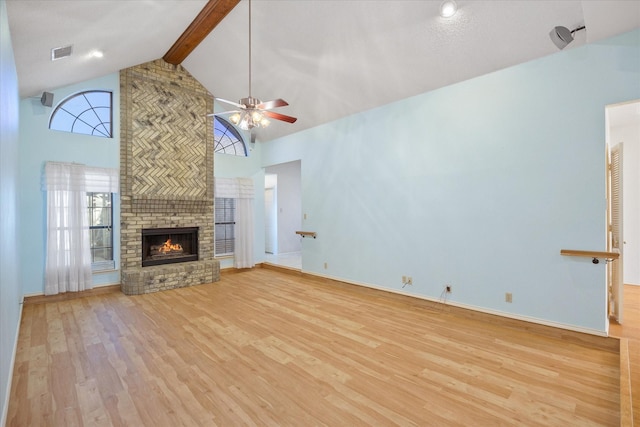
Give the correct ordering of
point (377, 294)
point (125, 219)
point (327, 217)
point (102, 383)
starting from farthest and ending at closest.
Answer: point (327, 217), point (125, 219), point (377, 294), point (102, 383)

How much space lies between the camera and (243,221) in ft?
23.2

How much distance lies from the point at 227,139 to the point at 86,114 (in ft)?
8.77

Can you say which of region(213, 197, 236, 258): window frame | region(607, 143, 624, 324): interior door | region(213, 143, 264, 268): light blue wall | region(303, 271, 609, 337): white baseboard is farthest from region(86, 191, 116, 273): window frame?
region(607, 143, 624, 324): interior door

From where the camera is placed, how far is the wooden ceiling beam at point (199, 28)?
162 inches

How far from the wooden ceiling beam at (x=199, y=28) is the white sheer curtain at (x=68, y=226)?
2595 mm

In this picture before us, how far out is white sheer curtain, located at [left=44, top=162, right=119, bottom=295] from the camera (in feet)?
15.5

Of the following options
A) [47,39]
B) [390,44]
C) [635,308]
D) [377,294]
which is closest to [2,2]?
[47,39]

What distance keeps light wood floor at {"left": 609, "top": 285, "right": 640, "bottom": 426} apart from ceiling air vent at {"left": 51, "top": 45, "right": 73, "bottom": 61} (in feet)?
20.3

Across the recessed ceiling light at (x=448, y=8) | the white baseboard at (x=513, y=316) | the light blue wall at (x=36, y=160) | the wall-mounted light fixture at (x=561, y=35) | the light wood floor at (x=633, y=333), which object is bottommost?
the light wood floor at (x=633, y=333)

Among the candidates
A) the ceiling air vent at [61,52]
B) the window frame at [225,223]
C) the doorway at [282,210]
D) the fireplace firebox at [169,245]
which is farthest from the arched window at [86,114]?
Answer: the doorway at [282,210]

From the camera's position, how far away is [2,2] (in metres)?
1.98

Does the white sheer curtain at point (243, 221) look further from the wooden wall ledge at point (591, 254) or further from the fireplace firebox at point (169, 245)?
the wooden wall ledge at point (591, 254)

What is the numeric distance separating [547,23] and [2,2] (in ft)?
15.1

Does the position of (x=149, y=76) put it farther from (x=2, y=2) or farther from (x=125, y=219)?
(x=2, y=2)
